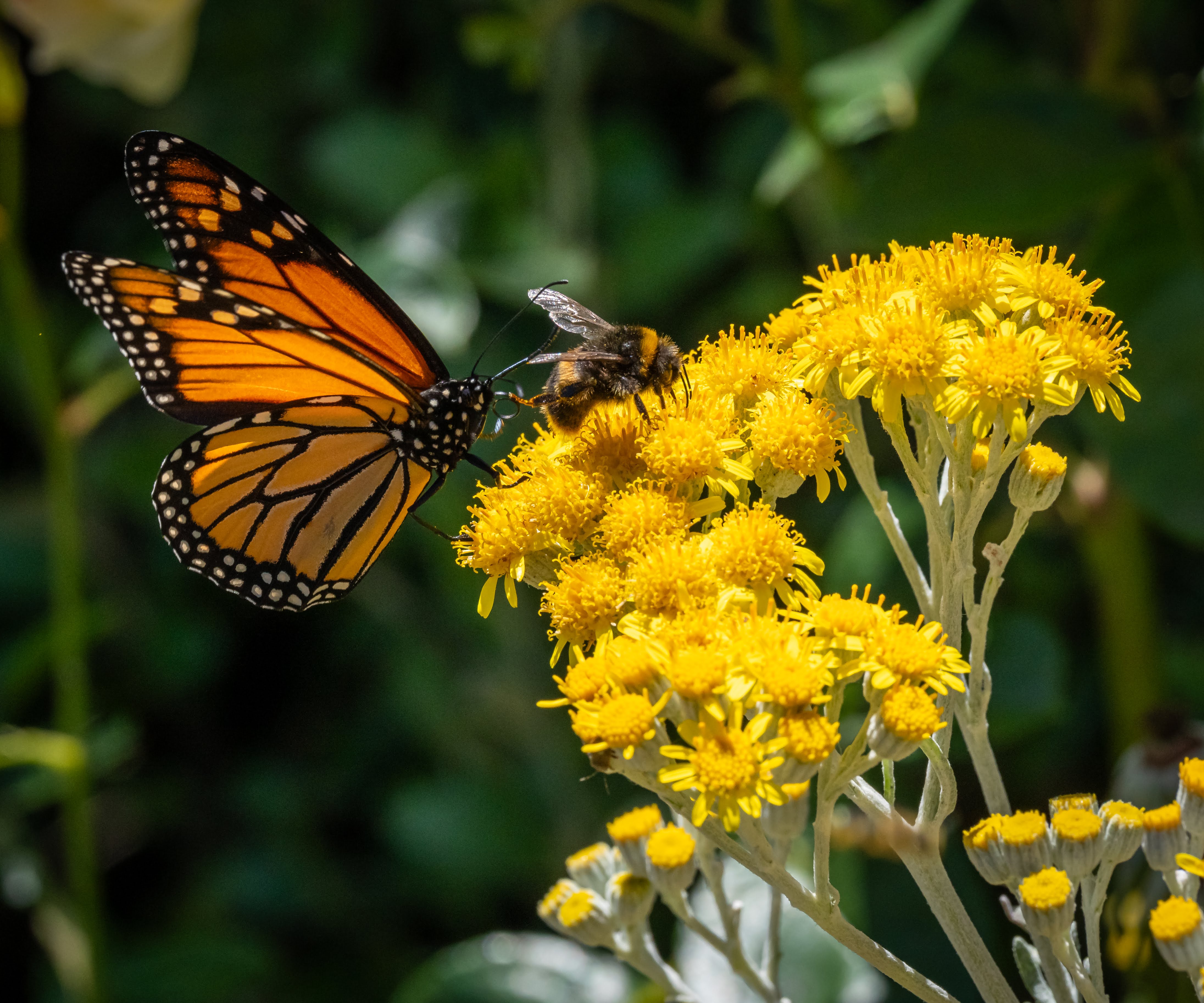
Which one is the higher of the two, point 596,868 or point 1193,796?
point 1193,796

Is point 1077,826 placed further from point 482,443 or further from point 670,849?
point 482,443

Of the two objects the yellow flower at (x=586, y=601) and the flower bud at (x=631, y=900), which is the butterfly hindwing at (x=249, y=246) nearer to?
the yellow flower at (x=586, y=601)

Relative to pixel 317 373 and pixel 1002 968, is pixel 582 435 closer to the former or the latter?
pixel 317 373

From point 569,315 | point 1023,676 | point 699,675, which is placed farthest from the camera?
point 1023,676


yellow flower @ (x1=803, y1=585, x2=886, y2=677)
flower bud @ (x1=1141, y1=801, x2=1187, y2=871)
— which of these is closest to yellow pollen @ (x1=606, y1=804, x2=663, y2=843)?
yellow flower @ (x1=803, y1=585, x2=886, y2=677)

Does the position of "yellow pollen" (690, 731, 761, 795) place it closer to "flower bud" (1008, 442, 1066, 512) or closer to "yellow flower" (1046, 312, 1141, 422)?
"flower bud" (1008, 442, 1066, 512)

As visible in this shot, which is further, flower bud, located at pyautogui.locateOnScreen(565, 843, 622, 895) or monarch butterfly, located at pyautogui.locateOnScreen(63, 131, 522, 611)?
monarch butterfly, located at pyautogui.locateOnScreen(63, 131, 522, 611)

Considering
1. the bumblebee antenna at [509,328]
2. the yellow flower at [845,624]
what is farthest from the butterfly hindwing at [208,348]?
the yellow flower at [845,624]

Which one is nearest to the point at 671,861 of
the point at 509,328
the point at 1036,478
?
the point at 1036,478
